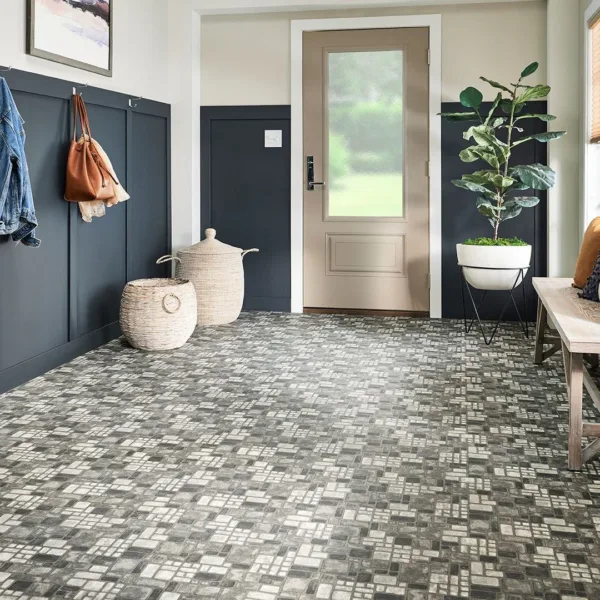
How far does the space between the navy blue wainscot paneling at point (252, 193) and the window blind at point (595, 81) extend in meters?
2.21

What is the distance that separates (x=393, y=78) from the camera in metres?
5.89

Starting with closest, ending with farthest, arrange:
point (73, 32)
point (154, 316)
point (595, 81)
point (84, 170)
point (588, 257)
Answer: point (588, 257), point (84, 170), point (73, 32), point (154, 316), point (595, 81)

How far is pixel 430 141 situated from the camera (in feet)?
19.2

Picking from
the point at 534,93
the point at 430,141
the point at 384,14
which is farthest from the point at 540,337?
the point at 384,14

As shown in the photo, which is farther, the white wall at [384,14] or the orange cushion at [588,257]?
the white wall at [384,14]

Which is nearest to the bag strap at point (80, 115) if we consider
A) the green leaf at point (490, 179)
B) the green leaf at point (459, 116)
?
the green leaf at point (459, 116)

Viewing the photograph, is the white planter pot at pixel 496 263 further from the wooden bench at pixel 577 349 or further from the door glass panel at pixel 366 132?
the wooden bench at pixel 577 349

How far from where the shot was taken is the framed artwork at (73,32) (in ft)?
13.4

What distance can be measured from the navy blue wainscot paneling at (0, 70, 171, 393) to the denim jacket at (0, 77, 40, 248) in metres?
0.24

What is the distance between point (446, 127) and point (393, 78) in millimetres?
535

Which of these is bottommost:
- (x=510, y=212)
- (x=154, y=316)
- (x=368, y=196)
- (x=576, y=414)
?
(x=576, y=414)

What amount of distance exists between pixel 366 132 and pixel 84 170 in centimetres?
240

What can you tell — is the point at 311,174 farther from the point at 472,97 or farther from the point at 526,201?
the point at 526,201

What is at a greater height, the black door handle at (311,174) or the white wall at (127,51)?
the white wall at (127,51)
